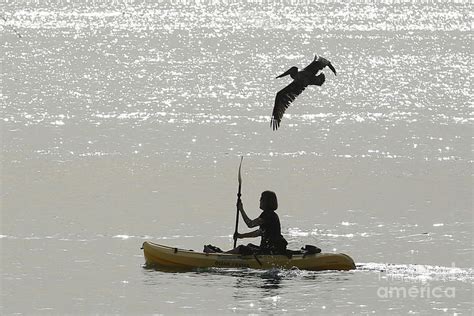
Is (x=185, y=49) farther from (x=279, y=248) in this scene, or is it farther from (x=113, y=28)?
(x=279, y=248)

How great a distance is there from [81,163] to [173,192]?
7941 millimetres

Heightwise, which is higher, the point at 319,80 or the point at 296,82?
the point at 296,82

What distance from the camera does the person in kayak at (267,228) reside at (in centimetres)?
2881

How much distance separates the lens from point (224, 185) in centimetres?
4541

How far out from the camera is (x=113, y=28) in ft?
603

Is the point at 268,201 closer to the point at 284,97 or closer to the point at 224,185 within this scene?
the point at 284,97

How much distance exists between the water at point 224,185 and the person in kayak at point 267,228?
0.61 m

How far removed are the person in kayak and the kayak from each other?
0.16 meters

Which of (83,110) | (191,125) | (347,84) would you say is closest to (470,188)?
(191,125)

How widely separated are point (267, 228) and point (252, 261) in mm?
969

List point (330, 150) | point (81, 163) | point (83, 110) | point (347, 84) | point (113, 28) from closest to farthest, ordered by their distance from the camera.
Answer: point (81, 163)
point (330, 150)
point (83, 110)
point (347, 84)
point (113, 28)

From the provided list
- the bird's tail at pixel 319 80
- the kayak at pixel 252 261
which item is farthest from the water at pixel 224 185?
the bird's tail at pixel 319 80

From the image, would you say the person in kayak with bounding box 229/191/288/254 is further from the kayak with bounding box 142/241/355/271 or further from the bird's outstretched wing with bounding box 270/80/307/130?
the bird's outstretched wing with bounding box 270/80/307/130

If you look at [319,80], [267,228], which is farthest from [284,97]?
[267,228]
